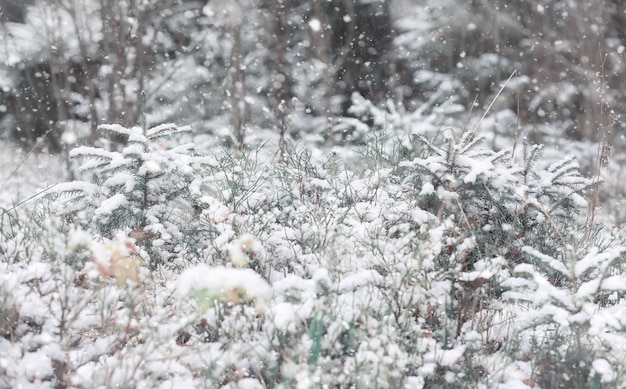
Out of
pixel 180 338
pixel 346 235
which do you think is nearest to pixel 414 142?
pixel 346 235

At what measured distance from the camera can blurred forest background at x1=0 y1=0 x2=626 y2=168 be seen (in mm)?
9688

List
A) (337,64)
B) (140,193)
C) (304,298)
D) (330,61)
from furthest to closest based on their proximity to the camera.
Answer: (330,61) → (337,64) → (140,193) → (304,298)

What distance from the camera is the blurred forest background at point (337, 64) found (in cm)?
969

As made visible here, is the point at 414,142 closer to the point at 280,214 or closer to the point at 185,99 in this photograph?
the point at 280,214

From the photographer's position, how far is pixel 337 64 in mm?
11484

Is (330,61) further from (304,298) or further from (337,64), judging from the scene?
(304,298)

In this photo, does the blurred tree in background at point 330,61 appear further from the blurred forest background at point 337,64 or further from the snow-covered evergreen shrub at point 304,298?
the snow-covered evergreen shrub at point 304,298

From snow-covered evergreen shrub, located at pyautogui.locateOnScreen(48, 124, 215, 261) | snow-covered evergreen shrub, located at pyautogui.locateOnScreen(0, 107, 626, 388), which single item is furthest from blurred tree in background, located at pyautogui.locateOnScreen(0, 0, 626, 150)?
snow-covered evergreen shrub, located at pyautogui.locateOnScreen(0, 107, 626, 388)

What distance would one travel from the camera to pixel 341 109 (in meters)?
12.2

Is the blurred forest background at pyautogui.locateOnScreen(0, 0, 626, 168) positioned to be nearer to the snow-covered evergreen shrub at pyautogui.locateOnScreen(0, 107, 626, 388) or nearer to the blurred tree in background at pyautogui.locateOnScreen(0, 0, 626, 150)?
the blurred tree in background at pyautogui.locateOnScreen(0, 0, 626, 150)

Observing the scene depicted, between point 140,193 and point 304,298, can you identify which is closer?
point 304,298

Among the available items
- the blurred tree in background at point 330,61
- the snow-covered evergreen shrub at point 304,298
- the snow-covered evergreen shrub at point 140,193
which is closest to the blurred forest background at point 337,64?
the blurred tree in background at point 330,61

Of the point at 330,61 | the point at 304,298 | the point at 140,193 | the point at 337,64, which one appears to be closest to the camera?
the point at 304,298

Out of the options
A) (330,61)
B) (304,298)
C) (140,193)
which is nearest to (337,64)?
(330,61)
